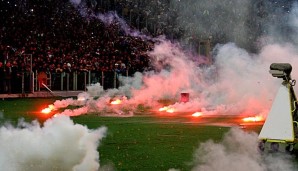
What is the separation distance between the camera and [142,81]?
36.6 m

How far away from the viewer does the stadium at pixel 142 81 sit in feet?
32.6

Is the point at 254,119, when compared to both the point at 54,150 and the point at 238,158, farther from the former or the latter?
the point at 54,150

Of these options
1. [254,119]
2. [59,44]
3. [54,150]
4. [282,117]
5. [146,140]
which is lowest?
[146,140]

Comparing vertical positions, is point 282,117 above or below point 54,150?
above

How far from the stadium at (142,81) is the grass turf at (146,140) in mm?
27

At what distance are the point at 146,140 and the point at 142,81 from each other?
2249cm

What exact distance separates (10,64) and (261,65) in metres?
15.5

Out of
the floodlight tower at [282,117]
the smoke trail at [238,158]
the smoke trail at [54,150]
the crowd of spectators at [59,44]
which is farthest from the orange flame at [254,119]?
the crowd of spectators at [59,44]

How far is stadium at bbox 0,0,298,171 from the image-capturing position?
993cm

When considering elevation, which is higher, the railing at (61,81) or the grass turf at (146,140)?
the railing at (61,81)

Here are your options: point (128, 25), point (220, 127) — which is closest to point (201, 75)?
point (128, 25)

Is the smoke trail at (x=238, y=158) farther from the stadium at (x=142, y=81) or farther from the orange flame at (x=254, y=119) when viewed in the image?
the orange flame at (x=254, y=119)

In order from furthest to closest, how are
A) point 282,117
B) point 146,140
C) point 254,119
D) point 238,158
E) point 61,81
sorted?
1. point 61,81
2. point 254,119
3. point 146,140
4. point 238,158
5. point 282,117

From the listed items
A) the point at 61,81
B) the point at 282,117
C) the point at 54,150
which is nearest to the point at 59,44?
the point at 61,81
